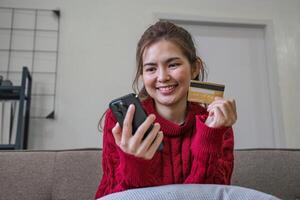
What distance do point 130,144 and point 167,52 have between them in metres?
0.32

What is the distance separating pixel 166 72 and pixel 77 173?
446 millimetres

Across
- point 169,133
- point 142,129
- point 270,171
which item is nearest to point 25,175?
point 169,133

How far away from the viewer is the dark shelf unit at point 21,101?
1.60 meters

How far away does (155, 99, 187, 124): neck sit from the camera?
2.57 ft

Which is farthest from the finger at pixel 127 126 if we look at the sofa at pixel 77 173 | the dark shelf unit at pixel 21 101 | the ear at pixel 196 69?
the dark shelf unit at pixel 21 101

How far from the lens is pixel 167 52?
74cm

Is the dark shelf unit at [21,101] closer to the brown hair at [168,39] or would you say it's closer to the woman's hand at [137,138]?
the brown hair at [168,39]

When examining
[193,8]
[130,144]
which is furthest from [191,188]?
[193,8]

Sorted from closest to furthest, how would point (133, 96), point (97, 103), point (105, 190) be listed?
point (133, 96), point (105, 190), point (97, 103)

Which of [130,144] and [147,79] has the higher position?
[147,79]

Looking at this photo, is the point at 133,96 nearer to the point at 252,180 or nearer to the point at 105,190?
the point at 105,190

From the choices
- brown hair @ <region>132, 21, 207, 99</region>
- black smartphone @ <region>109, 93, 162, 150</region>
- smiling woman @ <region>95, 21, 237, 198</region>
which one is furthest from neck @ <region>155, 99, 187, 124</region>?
black smartphone @ <region>109, 93, 162, 150</region>

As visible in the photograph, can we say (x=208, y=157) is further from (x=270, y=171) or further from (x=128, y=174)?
(x=270, y=171)

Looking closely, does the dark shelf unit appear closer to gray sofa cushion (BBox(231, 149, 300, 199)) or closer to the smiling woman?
the smiling woman
